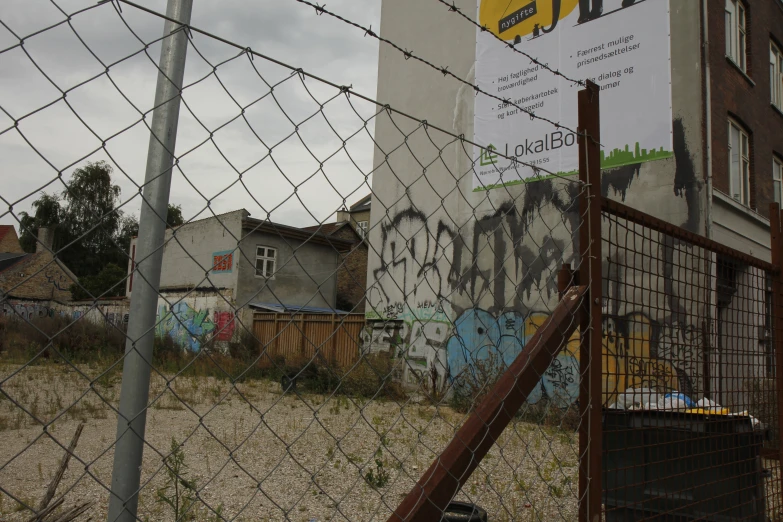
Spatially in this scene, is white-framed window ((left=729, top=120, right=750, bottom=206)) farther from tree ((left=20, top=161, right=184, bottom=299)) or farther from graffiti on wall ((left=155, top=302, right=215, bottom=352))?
tree ((left=20, top=161, right=184, bottom=299))

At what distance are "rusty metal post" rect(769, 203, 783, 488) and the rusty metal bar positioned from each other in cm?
15

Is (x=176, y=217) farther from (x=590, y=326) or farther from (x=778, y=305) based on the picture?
(x=778, y=305)

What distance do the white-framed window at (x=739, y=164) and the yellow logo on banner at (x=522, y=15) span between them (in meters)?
3.85

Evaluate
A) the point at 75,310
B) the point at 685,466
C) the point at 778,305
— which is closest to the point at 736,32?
the point at 778,305

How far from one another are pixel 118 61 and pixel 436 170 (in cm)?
1191

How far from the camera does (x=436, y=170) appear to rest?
42.5 ft

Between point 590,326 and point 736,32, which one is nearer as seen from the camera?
point 590,326

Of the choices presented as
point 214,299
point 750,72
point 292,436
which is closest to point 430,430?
point 292,436

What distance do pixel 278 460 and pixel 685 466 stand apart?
14.4 feet

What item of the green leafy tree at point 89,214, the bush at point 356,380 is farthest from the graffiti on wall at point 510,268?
the green leafy tree at point 89,214

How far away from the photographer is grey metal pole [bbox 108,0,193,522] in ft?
4.63

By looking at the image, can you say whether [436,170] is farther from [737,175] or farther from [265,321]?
Answer: [265,321]

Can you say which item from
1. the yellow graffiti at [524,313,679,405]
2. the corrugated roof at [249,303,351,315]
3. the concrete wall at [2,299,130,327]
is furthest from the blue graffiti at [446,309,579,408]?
the concrete wall at [2,299,130,327]

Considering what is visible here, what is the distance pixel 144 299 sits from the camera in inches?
56.4
